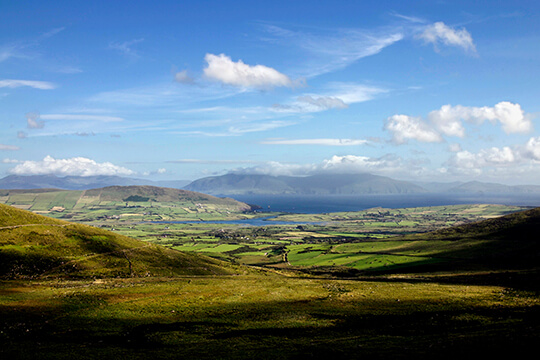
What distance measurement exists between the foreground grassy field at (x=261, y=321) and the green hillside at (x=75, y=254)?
46.1 ft

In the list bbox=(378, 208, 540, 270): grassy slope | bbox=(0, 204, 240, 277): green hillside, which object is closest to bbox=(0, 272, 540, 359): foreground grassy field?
bbox=(0, 204, 240, 277): green hillside

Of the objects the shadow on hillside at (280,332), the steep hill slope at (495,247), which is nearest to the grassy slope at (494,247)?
the steep hill slope at (495,247)

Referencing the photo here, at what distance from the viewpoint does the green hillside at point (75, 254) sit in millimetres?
79106

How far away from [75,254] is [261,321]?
66.4 metres

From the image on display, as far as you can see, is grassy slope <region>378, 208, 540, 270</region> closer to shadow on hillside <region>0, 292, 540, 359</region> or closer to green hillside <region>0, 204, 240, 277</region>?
shadow on hillside <region>0, 292, 540, 359</region>

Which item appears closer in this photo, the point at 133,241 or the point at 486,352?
the point at 486,352

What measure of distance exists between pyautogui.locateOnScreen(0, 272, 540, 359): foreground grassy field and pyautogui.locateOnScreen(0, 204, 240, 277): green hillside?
A: 14045 millimetres

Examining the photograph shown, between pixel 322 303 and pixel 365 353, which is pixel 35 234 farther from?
pixel 365 353

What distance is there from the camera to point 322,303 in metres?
54.3

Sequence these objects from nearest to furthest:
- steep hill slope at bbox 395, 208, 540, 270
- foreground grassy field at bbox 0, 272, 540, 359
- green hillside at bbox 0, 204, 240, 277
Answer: foreground grassy field at bbox 0, 272, 540, 359, green hillside at bbox 0, 204, 240, 277, steep hill slope at bbox 395, 208, 540, 270

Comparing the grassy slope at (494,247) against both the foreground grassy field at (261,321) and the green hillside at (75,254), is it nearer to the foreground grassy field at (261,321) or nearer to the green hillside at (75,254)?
the foreground grassy field at (261,321)

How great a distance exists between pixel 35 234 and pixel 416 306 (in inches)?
3675

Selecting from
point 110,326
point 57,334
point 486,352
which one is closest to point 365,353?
point 486,352

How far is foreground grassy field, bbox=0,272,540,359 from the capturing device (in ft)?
105
